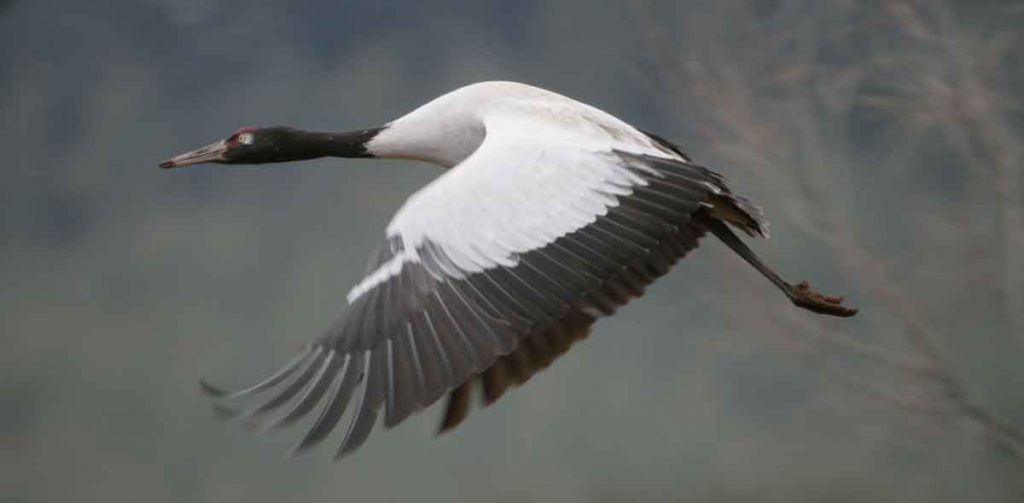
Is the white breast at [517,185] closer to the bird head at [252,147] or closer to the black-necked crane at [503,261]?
the black-necked crane at [503,261]

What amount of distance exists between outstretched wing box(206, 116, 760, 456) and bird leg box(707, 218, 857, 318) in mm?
203

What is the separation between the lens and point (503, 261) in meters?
3.07

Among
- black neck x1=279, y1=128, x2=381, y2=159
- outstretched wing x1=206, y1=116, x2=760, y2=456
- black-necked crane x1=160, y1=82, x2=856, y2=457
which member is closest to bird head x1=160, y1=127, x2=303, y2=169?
black neck x1=279, y1=128, x2=381, y2=159

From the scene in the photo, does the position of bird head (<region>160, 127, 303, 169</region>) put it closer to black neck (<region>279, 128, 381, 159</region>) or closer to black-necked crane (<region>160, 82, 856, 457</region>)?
black neck (<region>279, 128, 381, 159</region>)

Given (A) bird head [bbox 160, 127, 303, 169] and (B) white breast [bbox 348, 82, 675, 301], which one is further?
(A) bird head [bbox 160, 127, 303, 169]

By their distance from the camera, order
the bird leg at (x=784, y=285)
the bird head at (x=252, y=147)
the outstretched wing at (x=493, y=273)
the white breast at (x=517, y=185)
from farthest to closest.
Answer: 1. the bird head at (x=252, y=147)
2. the bird leg at (x=784, y=285)
3. the white breast at (x=517, y=185)
4. the outstretched wing at (x=493, y=273)

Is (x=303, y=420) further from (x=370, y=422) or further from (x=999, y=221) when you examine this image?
(x=999, y=221)

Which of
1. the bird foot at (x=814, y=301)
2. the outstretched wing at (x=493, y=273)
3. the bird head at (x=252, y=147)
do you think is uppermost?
the bird head at (x=252, y=147)

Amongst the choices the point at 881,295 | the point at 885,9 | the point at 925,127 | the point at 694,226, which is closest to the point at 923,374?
the point at 881,295

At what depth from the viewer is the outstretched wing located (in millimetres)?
2902

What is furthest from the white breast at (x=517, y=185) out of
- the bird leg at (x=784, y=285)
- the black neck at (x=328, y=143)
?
the black neck at (x=328, y=143)

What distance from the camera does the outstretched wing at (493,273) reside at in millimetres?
2902

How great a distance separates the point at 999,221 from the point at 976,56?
50 cm

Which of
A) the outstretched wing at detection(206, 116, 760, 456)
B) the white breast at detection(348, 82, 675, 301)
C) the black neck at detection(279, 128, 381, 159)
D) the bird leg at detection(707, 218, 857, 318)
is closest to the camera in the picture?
the outstretched wing at detection(206, 116, 760, 456)
